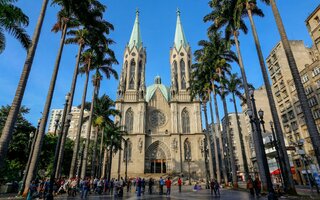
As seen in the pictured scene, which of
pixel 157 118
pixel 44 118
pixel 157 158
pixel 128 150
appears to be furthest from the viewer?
pixel 157 118

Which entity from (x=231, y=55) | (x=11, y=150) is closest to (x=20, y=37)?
(x=231, y=55)

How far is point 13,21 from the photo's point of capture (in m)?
11.8

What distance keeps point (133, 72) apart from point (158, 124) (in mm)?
15626

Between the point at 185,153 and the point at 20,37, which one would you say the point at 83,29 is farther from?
the point at 185,153

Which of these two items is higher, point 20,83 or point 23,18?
point 23,18

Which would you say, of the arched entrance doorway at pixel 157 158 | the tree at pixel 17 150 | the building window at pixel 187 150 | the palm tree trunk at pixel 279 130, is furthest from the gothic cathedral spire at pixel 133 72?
the palm tree trunk at pixel 279 130

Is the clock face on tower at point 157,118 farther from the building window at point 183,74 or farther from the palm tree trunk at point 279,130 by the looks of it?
the palm tree trunk at point 279,130

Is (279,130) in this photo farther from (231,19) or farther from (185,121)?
(185,121)

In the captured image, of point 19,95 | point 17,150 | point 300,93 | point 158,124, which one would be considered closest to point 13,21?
point 19,95

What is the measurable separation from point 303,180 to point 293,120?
403 inches

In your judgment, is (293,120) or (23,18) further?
(293,120)

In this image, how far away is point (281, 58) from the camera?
4116cm

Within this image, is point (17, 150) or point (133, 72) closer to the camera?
point (17, 150)

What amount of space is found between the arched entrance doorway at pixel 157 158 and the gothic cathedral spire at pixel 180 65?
1281cm
